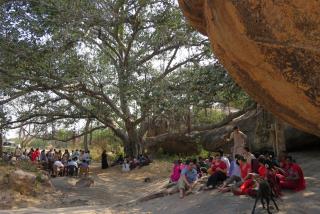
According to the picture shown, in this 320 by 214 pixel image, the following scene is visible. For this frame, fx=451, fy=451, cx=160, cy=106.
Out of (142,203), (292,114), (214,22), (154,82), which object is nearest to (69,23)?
(154,82)

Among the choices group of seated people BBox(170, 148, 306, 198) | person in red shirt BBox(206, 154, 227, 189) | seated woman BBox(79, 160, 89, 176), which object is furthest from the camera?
seated woman BBox(79, 160, 89, 176)

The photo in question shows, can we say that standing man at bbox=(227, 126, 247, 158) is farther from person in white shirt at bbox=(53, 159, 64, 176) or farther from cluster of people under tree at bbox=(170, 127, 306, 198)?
person in white shirt at bbox=(53, 159, 64, 176)

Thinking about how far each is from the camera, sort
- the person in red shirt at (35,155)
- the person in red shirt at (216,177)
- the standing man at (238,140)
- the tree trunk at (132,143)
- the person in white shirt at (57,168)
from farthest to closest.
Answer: the person in red shirt at (35,155) → the tree trunk at (132,143) → the person in white shirt at (57,168) → the standing man at (238,140) → the person in red shirt at (216,177)

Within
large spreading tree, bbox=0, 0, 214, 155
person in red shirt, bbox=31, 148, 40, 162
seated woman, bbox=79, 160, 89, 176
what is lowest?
seated woman, bbox=79, 160, 89, 176

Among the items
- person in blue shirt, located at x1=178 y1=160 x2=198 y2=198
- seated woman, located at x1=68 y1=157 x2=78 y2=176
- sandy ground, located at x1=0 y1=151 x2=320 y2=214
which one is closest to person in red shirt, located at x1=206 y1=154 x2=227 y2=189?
sandy ground, located at x1=0 y1=151 x2=320 y2=214

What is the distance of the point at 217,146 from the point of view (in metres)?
21.8

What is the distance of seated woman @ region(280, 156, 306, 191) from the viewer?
9.95m

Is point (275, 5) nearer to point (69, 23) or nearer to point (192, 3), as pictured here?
point (192, 3)

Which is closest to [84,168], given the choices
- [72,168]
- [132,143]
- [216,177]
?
[72,168]

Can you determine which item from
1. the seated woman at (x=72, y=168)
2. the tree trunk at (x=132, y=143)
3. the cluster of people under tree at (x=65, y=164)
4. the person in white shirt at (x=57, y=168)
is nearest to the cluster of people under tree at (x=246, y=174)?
the cluster of people under tree at (x=65, y=164)

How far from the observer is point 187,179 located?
12320mm

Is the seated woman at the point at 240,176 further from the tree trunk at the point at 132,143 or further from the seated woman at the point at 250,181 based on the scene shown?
the tree trunk at the point at 132,143

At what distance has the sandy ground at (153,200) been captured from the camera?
9.52 metres

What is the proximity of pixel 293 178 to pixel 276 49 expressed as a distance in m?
4.78
